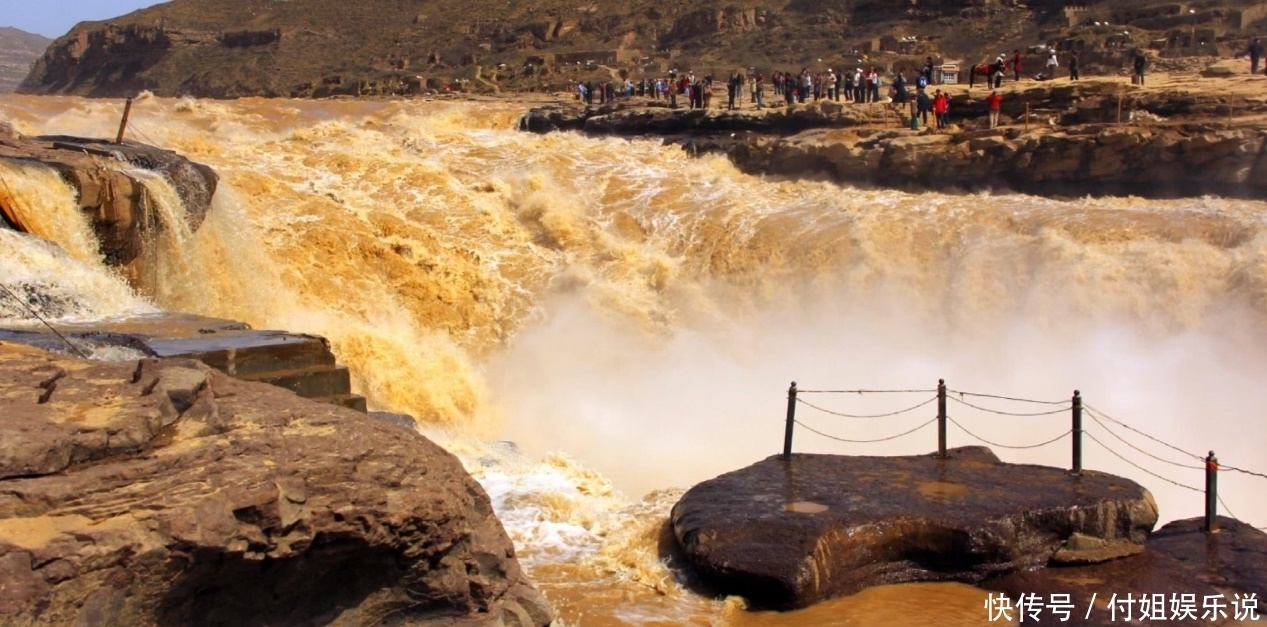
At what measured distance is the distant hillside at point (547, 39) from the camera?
106ft

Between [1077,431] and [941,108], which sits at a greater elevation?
[941,108]

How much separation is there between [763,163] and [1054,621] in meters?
14.6

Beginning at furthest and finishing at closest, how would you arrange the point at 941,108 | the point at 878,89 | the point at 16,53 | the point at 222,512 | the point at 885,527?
1. the point at 16,53
2. the point at 878,89
3. the point at 941,108
4. the point at 885,527
5. the point at 222,512

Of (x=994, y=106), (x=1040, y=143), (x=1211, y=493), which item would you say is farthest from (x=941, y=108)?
(x=1211, y=493)

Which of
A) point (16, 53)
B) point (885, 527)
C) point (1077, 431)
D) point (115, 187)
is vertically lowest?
point (885, 527)

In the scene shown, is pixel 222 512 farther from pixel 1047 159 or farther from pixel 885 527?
pixel 1047 159

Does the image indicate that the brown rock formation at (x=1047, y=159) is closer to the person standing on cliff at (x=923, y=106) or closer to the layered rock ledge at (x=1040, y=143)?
the layered rock ledge at (x=1040, y=143)

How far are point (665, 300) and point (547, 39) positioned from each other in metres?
35.1

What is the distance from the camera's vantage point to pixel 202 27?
6456cm

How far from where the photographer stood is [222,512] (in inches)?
162

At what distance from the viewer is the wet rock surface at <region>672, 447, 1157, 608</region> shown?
295 inches

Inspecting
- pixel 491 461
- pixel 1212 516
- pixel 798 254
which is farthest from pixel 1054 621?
pixel 798 254

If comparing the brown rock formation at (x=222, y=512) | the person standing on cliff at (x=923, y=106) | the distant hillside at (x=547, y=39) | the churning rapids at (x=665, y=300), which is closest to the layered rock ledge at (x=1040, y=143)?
the person standing on cliff at (x=923, y=106)

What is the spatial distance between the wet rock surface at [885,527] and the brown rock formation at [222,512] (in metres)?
2.63
